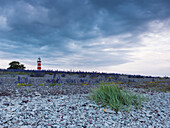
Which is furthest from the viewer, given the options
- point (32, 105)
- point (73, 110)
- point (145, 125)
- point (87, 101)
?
point (87, 101)

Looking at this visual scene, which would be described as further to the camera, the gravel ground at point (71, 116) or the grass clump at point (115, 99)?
the grass clump at point (115, 99)

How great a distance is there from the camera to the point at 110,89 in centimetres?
521

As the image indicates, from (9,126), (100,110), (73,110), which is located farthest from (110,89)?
(9,126)

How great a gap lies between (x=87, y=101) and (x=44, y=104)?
1231 millimetres

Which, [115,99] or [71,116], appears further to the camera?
[115,99]

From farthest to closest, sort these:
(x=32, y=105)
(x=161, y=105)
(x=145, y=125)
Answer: (x=161, y=105) < (x=32, y=105) < (x=145, y=125)

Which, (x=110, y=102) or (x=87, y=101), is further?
(x=87, y=101)

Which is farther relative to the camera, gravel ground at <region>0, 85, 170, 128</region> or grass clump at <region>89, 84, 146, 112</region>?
grass clump at <region>89, 84, 146, 112</region>

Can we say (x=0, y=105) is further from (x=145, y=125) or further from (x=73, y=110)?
(x=145, y=125)

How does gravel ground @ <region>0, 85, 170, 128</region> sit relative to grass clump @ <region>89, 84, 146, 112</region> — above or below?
below

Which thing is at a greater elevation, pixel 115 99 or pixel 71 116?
pixel 115 99

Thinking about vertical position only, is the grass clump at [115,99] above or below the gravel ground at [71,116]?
above

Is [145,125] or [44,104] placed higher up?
[44,104]

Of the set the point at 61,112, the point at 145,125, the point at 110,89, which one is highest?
the point at 110,89
